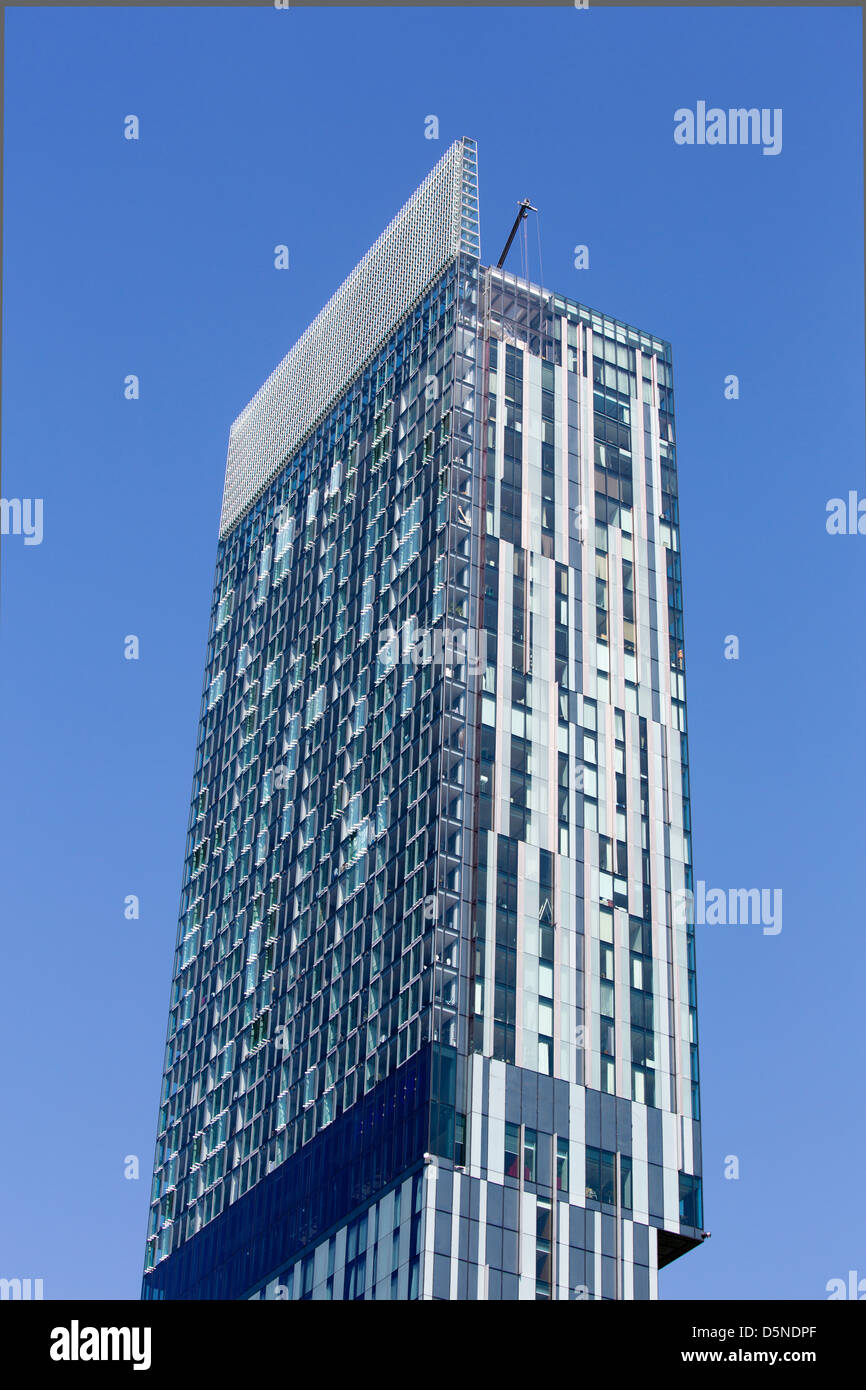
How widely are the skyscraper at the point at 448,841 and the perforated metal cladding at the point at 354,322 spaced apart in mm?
471

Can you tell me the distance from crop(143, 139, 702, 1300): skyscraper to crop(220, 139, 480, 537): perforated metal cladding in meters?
0.47

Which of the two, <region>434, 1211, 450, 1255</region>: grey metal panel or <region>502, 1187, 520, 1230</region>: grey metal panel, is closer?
<region>434, 1211, 450, 1255</region>: grey metal panel

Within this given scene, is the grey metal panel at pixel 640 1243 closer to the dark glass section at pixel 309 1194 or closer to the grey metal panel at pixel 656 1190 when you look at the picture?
the grey metal panel at pixel 656 1190

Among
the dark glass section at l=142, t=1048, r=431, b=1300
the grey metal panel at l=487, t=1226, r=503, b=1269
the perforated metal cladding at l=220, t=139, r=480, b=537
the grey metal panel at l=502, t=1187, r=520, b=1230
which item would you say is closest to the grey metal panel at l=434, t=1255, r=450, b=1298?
the grey metal panel at l=487, t=1226, r=503, b=1269

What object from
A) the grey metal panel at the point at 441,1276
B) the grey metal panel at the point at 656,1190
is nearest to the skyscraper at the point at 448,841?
the grey metal panel at the point at 656,1190

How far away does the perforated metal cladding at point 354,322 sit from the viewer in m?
148

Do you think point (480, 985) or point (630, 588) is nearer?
point (480, 985)

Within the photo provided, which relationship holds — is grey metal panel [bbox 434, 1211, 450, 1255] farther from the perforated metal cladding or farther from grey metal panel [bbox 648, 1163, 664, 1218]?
the perforated metal cladding

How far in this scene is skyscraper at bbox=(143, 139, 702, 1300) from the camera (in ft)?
382

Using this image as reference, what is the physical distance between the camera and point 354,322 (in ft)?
536
